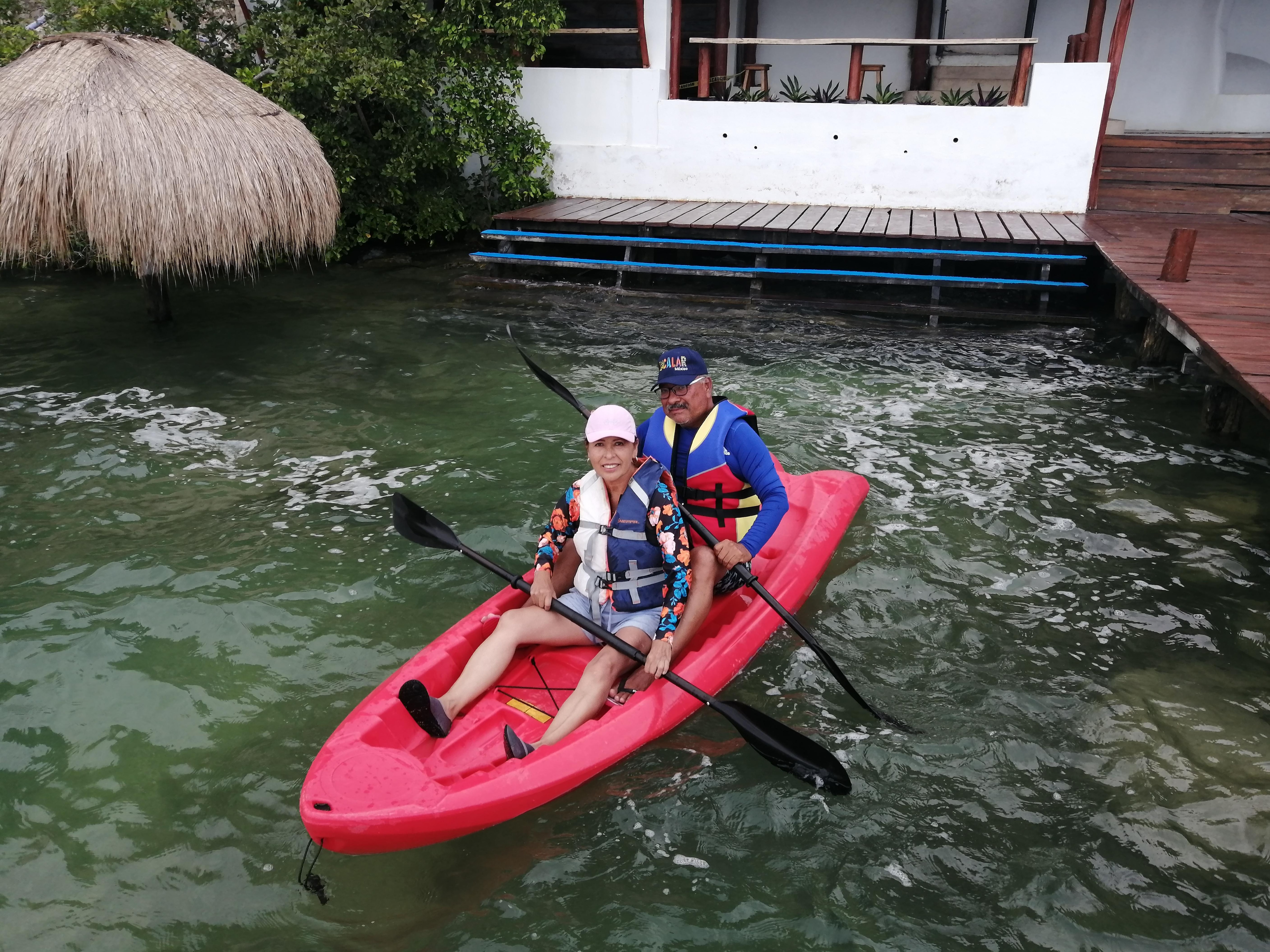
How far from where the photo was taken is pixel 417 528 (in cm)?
417

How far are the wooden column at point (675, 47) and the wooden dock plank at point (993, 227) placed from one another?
3561mm

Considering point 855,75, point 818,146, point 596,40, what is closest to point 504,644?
point 818,146

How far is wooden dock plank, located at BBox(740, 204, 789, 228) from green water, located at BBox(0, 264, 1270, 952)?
1864mm

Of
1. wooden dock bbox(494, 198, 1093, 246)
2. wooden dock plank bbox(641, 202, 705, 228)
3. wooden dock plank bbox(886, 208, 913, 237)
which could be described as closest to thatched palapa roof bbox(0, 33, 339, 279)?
wooden dock bbox(494, 198, 1093, 246)

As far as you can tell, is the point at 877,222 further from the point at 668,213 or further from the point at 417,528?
the point at 417,528

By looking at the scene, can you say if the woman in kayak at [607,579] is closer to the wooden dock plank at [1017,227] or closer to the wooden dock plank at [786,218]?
the wooden dock plank at [786,218]

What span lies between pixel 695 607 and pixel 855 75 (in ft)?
25.6

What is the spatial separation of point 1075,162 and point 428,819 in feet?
31.4

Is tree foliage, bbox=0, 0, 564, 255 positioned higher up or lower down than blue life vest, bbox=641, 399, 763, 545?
higher up

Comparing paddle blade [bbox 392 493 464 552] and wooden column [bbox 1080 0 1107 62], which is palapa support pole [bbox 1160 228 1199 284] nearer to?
wooden column [bbox 1080 0 1107 62]

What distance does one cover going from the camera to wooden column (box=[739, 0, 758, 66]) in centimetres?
1210

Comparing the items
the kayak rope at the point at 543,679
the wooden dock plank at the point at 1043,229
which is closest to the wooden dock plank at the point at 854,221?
the wooden dock plank at the point at 1043,229

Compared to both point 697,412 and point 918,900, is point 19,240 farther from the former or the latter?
point 918,900

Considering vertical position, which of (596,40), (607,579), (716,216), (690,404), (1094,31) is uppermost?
(596,40)
